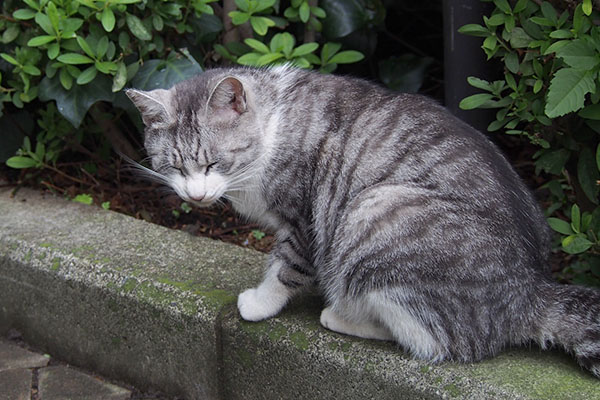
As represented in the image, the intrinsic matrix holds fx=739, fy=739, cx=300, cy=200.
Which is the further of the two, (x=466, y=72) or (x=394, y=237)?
(x=466, y=72)

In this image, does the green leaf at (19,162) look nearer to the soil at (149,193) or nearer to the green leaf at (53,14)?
the soil at (149,193)

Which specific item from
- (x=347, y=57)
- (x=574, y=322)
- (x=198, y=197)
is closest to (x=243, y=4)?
(x=347, y=57)

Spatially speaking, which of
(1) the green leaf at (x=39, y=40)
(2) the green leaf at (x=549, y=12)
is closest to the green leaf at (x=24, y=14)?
(1) the green leaf at (x=39, y=40)

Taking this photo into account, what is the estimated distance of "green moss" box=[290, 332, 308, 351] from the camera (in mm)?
2568

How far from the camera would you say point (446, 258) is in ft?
7.77

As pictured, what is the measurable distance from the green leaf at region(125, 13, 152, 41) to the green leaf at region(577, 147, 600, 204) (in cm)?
195

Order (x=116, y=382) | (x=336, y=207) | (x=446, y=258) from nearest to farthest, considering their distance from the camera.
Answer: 1. (x=446, y=258)
2. (x=336, y=207)
3. (x=116, y=382)

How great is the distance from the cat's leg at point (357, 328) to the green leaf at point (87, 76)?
158 centimetres

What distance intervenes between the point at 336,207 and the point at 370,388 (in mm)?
635

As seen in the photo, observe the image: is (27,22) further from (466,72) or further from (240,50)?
(466,72)

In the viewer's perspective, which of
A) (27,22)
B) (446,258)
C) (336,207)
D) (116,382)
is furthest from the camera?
(27,22)

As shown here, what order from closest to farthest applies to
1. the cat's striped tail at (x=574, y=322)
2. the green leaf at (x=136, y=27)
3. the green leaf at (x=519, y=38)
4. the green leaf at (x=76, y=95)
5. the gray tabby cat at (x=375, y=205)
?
the cat's striped tail at (x=574, y=322) < the gray tabby cat at (x=375, y=205) < the green leaf at (x=519, y=38) < the green leaf at (x=136, y=27) < the green leaf at (x=76, y=95)

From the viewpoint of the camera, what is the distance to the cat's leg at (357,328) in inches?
100

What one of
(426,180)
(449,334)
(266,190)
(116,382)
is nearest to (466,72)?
(426,180)
